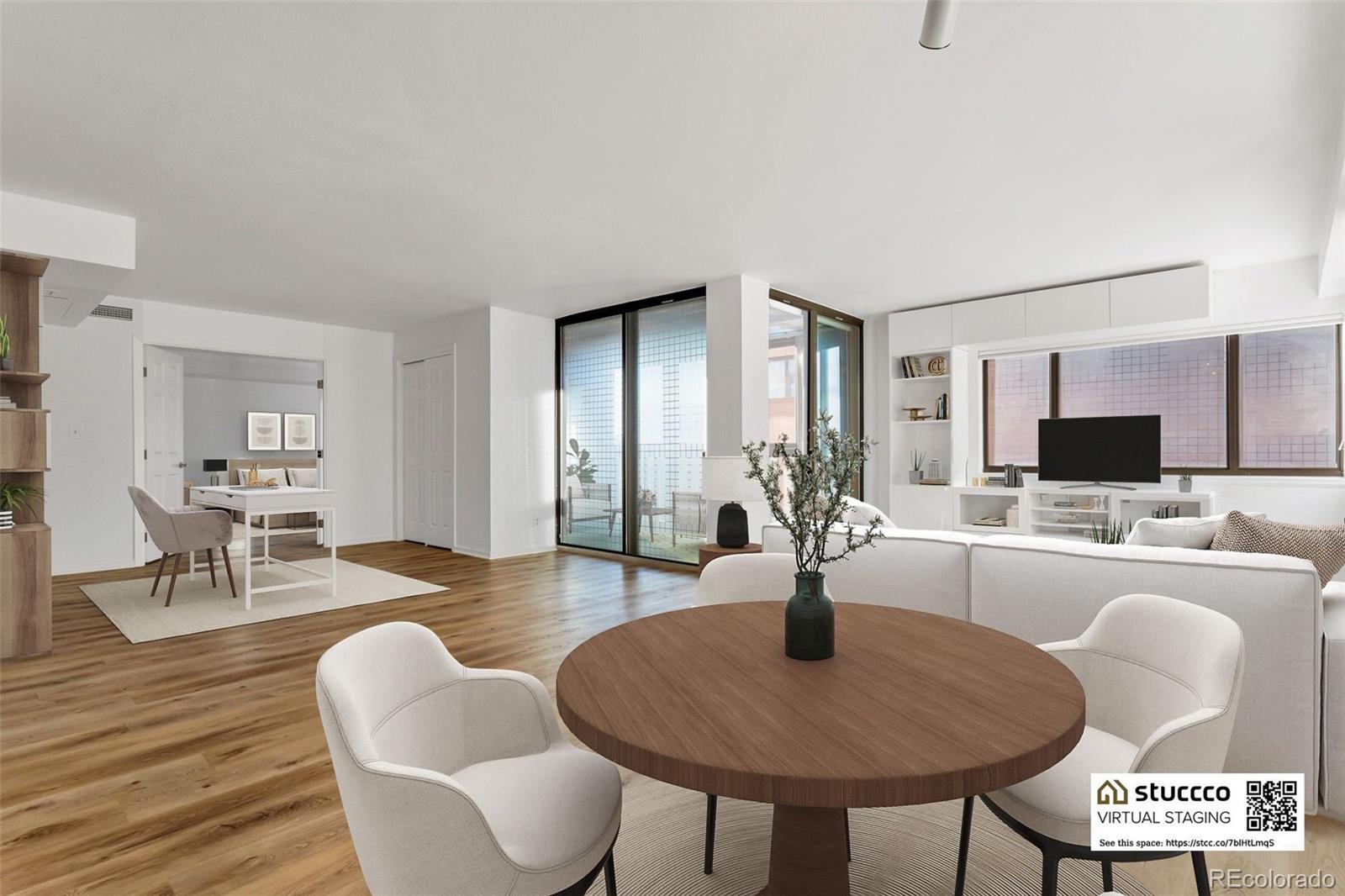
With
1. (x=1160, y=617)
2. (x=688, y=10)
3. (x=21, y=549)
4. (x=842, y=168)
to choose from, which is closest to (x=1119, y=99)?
(x=842, y=168)

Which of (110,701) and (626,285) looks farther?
(626,285)

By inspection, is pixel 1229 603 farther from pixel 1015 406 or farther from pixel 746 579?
pixel 1015 406

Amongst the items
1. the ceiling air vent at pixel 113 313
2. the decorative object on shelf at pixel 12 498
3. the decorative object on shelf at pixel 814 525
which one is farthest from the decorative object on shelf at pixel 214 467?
the decorative object on shelf at pixel 814 525

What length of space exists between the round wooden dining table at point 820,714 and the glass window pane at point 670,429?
15.0 feet

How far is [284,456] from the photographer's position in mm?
11312

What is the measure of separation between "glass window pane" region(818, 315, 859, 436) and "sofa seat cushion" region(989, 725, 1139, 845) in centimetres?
531

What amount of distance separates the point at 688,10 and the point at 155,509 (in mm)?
4724

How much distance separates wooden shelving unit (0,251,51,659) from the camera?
142 inches

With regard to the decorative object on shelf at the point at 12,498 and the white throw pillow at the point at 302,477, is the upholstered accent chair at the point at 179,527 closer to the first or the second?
the decorative object on shelf at the point at 12,498

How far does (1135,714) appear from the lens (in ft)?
5.13

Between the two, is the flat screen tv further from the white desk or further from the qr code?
the white desk

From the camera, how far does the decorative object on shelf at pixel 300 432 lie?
443 inches

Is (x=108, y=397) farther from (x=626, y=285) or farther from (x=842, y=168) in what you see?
(x=842, y=168)

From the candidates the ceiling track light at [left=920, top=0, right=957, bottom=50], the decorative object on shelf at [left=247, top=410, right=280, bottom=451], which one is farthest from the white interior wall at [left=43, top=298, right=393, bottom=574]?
the ceiling track light at [left=920, top=0, right=957, bottom=50]
